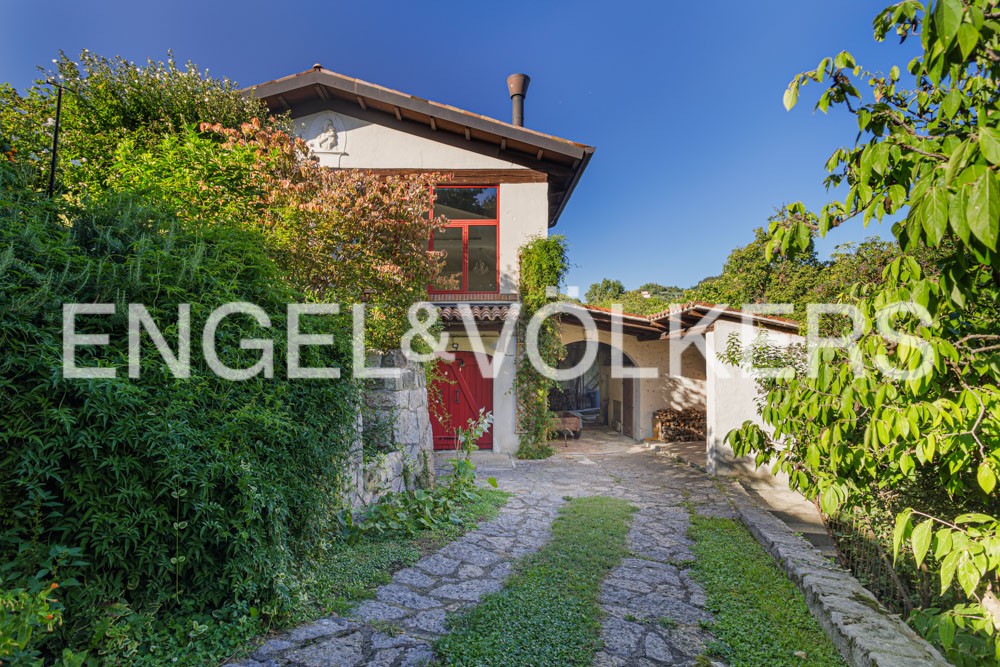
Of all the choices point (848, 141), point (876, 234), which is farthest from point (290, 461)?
point (876, 234)

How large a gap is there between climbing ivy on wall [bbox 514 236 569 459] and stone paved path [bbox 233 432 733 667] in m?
2.95

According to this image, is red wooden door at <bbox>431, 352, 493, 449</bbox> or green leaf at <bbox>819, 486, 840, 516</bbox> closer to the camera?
green leaf at <bbox>819, 486, 840, 516</bbox>

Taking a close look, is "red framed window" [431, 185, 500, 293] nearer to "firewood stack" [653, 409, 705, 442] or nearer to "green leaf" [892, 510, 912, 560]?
"firewood stack" [653, 409, 705, 442]

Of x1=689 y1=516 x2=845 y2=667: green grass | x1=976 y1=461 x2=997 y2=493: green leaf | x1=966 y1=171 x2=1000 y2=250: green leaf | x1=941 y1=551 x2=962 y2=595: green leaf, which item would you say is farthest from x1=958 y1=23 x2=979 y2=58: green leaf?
x1=689 y1=516 x2=845 y2=667: green grass

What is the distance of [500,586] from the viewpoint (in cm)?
402

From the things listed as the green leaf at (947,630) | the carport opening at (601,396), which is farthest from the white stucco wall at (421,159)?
the green leaf at (947,630)

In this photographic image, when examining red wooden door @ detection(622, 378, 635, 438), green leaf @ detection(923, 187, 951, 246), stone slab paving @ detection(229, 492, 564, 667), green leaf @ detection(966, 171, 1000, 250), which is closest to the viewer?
green leaf @ detection(966, 171, 1000, 250)

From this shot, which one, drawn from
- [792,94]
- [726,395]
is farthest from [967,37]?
[726,395]

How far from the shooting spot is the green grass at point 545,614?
2953mm

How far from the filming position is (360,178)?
21.3 ft

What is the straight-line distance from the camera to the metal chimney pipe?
1180cm

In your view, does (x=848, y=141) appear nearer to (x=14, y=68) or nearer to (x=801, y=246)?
(x=801, y=246)

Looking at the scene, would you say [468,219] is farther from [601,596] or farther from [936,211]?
[936,211]

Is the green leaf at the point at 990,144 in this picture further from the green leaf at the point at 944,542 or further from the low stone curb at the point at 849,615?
the low stone curb at the point at 849,615
